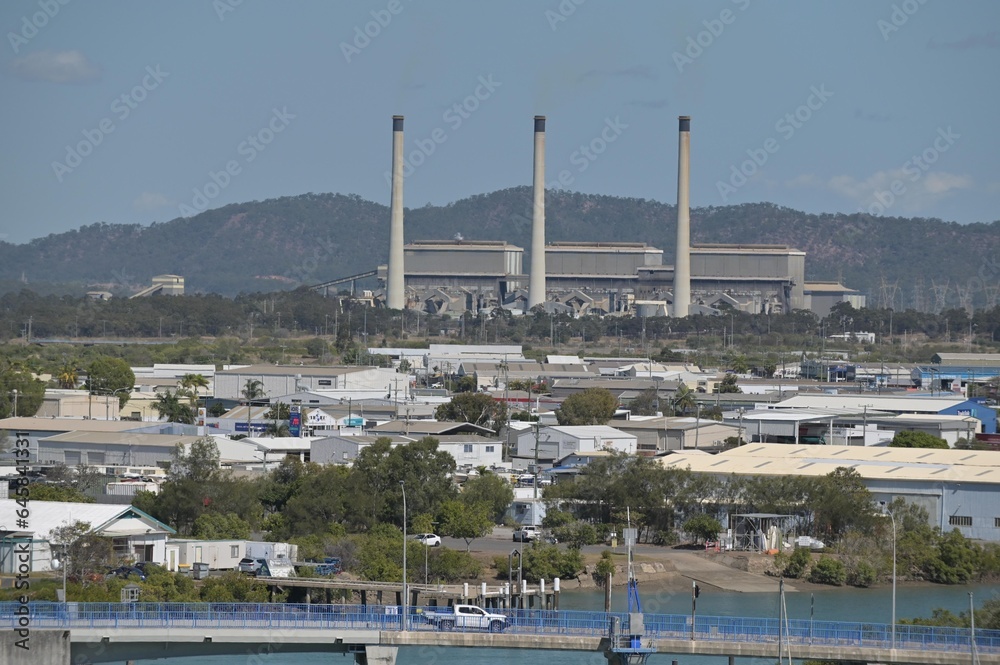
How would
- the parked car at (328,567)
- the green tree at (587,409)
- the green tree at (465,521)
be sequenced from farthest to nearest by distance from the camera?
the green tree at (587,409) → the green tree at (465,521) → the parked car at (328,567)

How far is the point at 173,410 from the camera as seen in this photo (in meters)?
38.1

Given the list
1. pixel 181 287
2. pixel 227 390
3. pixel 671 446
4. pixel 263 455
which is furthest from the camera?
pixel 181 287

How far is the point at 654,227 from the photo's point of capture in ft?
604

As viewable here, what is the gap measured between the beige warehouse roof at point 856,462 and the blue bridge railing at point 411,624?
10670mm

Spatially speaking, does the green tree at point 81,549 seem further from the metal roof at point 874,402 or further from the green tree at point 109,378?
the metal roof at point 874,402

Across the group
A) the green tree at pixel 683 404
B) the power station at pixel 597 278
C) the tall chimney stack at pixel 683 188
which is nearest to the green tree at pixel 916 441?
the green tree at pixel 683 404

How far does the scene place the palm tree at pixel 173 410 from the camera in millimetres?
37719

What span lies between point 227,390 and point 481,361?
13868 millimetres

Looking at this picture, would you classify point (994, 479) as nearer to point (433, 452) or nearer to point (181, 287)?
point (433, 452)

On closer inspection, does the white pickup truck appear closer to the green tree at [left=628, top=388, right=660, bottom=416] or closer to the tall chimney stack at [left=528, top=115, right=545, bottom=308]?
the green tree at [left=628, top=388, right=660, bottom=416]

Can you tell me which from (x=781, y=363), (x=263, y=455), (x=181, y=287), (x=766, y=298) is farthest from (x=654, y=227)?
(x=263, y=455)

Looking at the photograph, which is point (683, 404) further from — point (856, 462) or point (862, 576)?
point (862, 576)

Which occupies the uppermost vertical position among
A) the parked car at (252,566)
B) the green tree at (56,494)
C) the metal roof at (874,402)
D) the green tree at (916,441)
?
the metal roof at (874,402)

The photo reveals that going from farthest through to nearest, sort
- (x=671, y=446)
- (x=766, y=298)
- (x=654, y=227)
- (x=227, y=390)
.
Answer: (x=654, y=227) → (x=766, y=298) → (x=227, y=390) → (x=671, y=446)
